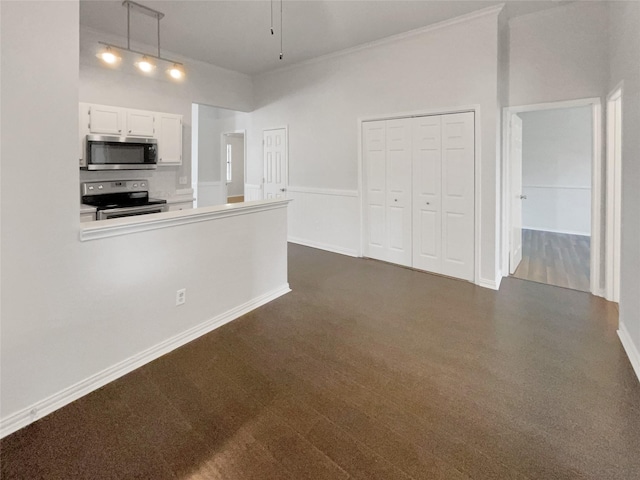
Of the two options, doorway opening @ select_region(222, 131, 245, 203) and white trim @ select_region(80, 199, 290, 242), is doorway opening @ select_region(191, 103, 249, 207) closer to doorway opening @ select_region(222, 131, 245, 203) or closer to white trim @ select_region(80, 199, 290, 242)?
doorway opening @ select_region(222, 131, 245, 203)

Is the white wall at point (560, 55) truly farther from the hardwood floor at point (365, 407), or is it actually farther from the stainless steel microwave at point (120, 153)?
the stainless steel microwave at point (120, 153)

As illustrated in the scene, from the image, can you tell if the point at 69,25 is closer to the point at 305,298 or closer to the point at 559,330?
the point at 305,298

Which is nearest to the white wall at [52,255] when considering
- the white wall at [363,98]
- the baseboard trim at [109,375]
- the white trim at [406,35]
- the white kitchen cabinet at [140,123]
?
the baseboard trim at [109,375]

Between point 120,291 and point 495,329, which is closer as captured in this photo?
point 120,291

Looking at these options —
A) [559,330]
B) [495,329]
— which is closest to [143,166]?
[495,329]

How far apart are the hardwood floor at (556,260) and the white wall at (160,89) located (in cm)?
517

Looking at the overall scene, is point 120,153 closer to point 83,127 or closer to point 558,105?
point 83,127

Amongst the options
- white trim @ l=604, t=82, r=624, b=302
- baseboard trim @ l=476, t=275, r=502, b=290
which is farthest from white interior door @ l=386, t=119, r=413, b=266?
white trim @ l=604, t=82, r=624, b=302

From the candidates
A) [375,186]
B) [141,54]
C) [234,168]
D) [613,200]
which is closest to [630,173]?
[613,200]

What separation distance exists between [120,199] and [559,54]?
5.50 m

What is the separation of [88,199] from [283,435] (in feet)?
13.5

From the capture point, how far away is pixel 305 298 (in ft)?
12.7

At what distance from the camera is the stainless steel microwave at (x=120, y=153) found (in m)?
4.29

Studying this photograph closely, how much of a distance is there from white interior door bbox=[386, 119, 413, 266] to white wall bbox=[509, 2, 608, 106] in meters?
1.34
